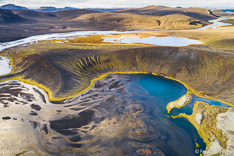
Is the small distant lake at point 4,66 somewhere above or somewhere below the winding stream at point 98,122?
above

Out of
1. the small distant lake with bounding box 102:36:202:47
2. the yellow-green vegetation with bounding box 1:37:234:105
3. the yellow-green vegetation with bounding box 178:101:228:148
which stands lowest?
the yellow-green vegetation with bounding box 178:101:228:148

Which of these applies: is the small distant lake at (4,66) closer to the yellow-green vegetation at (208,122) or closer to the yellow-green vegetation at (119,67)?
the yellow-green vegetation at (119,67)

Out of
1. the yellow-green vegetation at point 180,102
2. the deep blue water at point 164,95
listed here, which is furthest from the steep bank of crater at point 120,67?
the yellow-green vegetation at point 180,102

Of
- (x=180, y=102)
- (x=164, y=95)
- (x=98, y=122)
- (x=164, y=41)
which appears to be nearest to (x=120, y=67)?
(x=164, y=95)

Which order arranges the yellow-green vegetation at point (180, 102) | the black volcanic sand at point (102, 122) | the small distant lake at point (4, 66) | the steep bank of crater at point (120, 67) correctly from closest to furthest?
1. the black volcanic sand at point (102, 122)
2. the yellow-green vegetation at point (180, 102)
3. the steep bank of crater at point (120, 67)
4. the small distant lake at point (4, 66)

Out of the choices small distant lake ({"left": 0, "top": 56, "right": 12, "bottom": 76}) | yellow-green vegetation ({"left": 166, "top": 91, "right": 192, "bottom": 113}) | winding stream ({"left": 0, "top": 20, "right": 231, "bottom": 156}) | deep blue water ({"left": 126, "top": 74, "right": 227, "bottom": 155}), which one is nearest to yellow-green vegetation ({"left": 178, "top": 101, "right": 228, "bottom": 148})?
deep blue water ({"left": 126, "top": 74, "right": 227, "bottom": 155})

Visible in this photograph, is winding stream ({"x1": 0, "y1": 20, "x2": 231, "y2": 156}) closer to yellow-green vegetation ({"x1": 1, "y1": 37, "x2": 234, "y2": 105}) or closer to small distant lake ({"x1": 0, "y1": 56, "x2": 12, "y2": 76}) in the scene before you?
yellow-green vegetation ({"x1": 1, "y1": 37, "x2": 234, "y2": 105})

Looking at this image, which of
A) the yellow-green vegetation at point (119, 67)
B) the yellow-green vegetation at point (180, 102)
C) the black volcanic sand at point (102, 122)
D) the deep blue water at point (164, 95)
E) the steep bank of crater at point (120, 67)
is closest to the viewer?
the black volcanic sand at point (102, 122)
